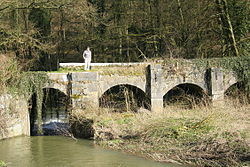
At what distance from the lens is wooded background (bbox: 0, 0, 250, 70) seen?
18484 millimetres

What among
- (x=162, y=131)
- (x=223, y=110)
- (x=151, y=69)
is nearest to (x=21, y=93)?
(x=151, y=69)

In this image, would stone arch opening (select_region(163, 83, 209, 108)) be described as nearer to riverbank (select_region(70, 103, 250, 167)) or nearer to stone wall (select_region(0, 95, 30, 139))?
riverbank (select_region(70, 103, 250, 167))

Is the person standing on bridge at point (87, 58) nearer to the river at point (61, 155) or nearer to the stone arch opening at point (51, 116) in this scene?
the stone arch opening at point (51, 116)

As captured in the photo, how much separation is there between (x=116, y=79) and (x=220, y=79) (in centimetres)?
476

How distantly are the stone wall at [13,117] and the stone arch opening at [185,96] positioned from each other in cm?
623

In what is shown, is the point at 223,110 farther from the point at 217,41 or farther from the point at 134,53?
the point at 134,53

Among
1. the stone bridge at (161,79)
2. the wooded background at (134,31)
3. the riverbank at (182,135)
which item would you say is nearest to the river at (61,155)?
the riverbank at (182,135)

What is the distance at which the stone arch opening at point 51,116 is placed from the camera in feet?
51.9

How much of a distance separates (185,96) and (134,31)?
23.4 ft

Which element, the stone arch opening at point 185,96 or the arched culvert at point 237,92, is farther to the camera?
the stone arch opening at point 185,96

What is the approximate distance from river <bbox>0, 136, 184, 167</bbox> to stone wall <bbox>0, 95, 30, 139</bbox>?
0.51 m

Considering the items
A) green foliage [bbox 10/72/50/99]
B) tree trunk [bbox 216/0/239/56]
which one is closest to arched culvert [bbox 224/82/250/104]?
tree trunk [bbox 216/0/239/56]

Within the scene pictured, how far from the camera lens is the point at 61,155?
10.9 metres

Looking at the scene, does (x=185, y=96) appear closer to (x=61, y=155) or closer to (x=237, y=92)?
(x=237, y=92)
